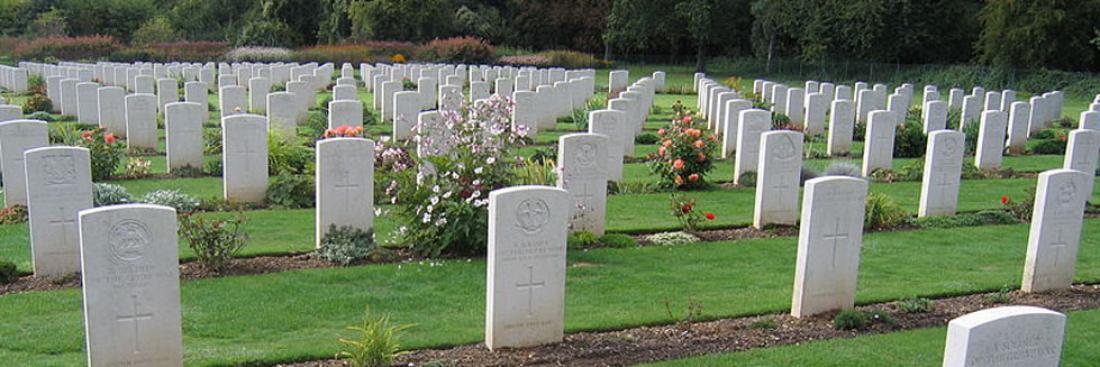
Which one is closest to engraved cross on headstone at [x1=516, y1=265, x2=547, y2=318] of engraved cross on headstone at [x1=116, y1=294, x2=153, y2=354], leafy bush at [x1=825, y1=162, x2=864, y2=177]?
engraved cross on headstone at [x1=116, y1=294, x2=153, y2=354]

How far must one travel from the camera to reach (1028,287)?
29.8ft

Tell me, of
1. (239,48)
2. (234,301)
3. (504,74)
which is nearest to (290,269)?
(234,301)

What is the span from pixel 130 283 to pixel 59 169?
10.2 feet

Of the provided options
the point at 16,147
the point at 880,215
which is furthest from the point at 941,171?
the point at 16,147

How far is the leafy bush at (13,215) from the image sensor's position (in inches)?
430

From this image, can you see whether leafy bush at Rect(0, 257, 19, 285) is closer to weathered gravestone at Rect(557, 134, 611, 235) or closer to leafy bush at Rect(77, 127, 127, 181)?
leafy bush at Rect(77, 127, 127, 181)

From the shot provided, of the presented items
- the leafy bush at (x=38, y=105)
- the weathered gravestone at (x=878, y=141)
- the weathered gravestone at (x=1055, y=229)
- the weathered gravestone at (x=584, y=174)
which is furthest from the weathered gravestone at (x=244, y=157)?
the leafy bush at (x=38, y=105)

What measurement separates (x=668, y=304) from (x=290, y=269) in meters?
3.77

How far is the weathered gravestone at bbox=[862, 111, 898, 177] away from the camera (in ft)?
51.6

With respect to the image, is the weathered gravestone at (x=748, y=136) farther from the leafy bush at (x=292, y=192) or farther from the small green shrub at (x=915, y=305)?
the leafy bush at (x=292, y=192)

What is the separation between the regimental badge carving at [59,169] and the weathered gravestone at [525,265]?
165 inches

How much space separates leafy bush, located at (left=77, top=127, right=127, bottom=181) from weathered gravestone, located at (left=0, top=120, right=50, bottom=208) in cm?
239

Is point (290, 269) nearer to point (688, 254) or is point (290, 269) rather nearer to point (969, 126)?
point (688, 254)

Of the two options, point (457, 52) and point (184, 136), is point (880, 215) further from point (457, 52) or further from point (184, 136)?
point (457, 52)
